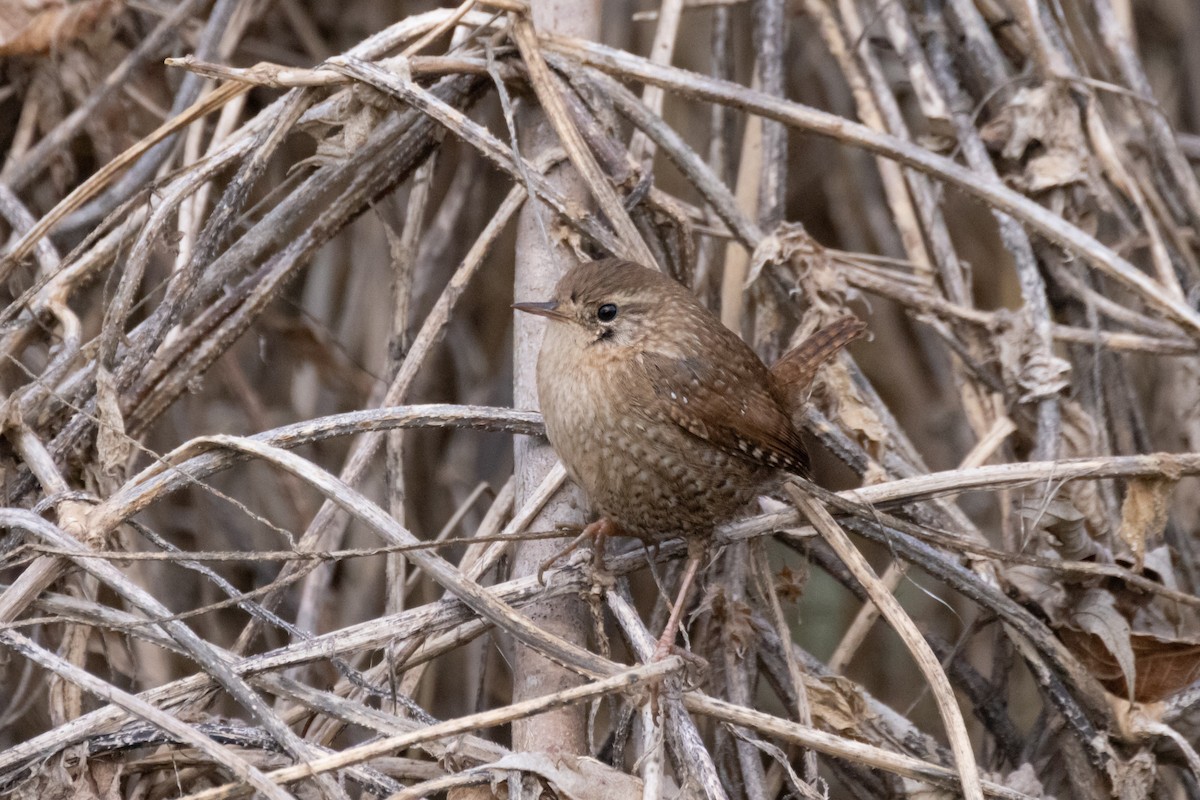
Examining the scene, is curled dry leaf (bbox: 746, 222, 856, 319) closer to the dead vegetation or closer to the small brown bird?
the dead vegetation

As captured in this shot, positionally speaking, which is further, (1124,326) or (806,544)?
(1124,326)

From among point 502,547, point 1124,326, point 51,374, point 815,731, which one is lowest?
point 815,731

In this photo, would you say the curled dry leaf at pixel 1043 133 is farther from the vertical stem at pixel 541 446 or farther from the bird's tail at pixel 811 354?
the vertical stem at pixel 541 446

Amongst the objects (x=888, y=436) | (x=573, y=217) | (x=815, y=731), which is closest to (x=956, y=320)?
(x=888, y=436)

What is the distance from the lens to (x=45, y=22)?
9.59 feet

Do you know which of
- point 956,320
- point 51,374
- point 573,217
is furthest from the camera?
point 956,320

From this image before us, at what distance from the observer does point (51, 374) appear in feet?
7.69

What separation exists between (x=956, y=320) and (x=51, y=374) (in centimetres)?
196

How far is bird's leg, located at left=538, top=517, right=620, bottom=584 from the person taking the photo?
2.22m

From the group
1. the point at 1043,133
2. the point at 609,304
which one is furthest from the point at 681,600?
the point at 1043,133

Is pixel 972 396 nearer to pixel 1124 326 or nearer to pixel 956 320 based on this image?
pixel 956 320

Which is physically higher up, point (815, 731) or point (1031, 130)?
point (1031, 130)

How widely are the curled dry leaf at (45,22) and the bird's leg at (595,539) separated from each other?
1831mm

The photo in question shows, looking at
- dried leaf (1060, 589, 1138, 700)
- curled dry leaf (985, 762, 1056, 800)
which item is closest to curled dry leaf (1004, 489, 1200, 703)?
dried leaf (1060, 589, 1138, 700)
